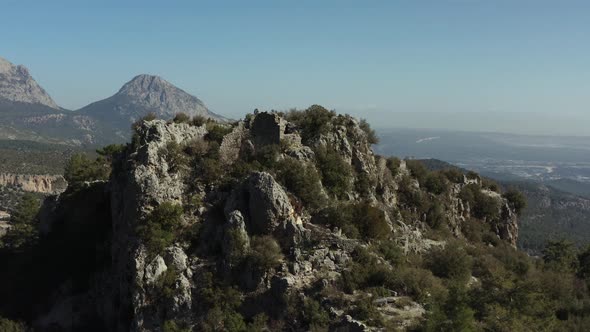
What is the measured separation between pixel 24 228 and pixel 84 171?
1252 centimetres

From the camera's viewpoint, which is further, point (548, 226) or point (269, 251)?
point (548, 226)

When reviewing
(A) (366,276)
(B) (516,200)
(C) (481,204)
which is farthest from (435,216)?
(A) (366,276)

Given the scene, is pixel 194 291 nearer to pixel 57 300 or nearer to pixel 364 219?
pixel 364 219

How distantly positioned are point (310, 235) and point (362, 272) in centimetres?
358

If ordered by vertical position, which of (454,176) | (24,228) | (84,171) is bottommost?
(24,228)

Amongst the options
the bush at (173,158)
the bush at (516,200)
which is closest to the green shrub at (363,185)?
the bush at (173,158)

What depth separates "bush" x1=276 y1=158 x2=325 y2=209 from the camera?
96.8 feet

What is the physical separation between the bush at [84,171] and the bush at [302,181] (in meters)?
22.8

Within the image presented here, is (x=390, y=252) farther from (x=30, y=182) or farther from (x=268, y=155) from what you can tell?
(x=30, y=182)

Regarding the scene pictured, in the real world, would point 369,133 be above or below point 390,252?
above

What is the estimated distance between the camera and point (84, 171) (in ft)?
156

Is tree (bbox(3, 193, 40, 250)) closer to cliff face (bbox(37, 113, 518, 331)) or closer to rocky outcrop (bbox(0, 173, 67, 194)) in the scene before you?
cliff face (bbox(37, 113, 518, 331))

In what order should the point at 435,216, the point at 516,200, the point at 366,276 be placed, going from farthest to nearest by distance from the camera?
the point at 516,200 → the point at 435,216 → the point at 366,276

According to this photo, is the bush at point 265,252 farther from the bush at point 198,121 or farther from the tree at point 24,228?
the tree at point 24,228
